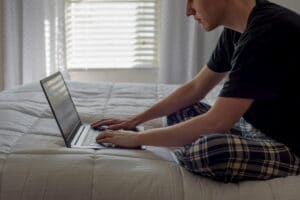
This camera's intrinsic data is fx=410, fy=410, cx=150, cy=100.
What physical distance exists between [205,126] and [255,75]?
0.19 metres

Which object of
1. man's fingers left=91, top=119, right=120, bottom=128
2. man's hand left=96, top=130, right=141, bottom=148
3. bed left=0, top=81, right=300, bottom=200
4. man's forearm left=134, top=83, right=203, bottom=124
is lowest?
bed left=0, top=81, right=300, bottom=200

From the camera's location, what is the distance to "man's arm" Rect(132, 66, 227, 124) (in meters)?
1.50

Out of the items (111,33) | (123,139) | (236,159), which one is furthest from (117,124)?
(111,33)

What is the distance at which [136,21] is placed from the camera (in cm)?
340

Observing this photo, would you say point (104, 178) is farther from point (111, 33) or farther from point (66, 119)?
point (111, 33)

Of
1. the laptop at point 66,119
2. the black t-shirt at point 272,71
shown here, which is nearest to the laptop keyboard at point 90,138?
the laptop at point 66,119

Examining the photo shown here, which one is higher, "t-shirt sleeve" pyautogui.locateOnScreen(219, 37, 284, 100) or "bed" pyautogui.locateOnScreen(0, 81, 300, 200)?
"t-shirt sleeve" pyautogui.locateOnScreen(219, 37, 284, 100)

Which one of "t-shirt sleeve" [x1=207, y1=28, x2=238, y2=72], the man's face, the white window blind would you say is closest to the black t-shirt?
the man's face

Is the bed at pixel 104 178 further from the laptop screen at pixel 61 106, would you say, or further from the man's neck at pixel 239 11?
the man's neck at pixel 239 11

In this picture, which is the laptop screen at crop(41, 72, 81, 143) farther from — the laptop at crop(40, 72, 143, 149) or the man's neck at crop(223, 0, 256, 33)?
the man's neck at crop(223, 0, 256, 33)

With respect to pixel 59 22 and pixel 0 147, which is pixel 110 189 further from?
pixel 59 22

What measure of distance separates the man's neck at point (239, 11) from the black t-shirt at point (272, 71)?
66 mm

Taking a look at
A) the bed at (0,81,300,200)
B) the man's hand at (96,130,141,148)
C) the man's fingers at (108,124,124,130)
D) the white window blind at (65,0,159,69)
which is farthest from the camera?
the white window blind at (65,0,159,69)

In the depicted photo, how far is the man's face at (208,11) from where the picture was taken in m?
1.21
